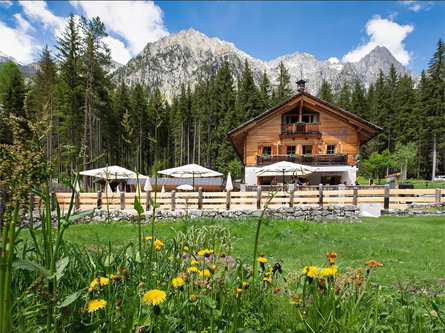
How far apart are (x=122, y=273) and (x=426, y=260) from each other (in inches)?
265

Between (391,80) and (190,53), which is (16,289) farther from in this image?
(190,53)

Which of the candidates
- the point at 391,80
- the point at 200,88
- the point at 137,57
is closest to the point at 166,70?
the point at 137,57

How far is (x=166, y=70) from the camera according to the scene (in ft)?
583

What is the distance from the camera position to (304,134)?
2248cm

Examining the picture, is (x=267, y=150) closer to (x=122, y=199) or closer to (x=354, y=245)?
(x=122, y=199)

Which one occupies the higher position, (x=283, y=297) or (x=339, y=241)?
(x=283, y=297)

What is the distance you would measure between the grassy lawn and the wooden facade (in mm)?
12266

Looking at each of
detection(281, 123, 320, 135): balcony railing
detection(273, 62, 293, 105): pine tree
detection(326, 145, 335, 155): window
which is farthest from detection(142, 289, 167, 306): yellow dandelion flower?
detection(273, 62, 293, 105): pine tree

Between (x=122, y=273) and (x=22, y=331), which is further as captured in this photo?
(x=122, y=273)

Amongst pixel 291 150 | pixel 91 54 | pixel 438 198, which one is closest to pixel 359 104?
pixel 291 150

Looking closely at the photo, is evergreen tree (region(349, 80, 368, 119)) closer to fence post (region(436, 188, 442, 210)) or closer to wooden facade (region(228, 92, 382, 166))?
wooden facade (region(228, 92, 382, 166))

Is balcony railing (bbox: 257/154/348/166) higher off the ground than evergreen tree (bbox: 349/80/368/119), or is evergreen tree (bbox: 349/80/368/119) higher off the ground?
evergreen tree (bbox: 349/80/368/119)

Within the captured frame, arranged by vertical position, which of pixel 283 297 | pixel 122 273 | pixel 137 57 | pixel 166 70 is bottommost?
pixel 283 297

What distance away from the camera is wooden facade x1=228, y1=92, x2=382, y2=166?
71.8 feet
